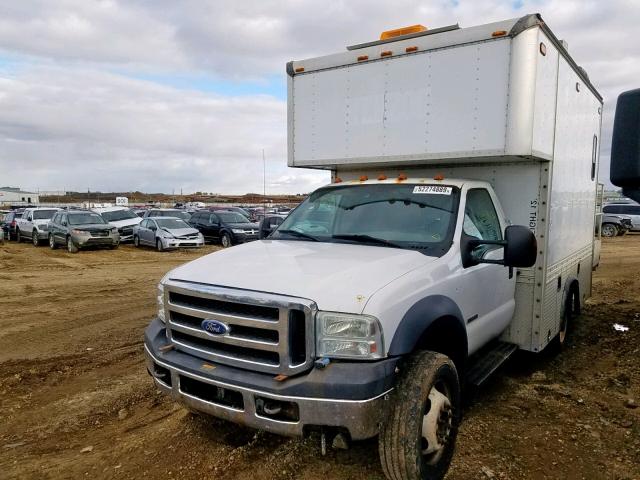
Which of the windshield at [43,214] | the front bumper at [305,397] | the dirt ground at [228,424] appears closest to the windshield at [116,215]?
the windshield at [43,214]

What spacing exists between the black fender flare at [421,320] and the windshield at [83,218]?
19.3 metres

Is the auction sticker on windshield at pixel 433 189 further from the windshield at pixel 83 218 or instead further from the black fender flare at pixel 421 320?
the windshield at pixel 83 218

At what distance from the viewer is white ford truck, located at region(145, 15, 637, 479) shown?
273 centimetres

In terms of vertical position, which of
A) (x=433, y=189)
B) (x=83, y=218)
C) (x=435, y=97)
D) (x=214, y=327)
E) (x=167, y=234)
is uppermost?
(x=435, y=97)

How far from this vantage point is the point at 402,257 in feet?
11.1

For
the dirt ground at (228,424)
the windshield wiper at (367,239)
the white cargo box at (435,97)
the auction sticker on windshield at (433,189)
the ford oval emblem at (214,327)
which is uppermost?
the white cargo box at (435,97)

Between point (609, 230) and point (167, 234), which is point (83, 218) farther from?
point (609, 230)

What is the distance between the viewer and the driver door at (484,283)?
382 centimetres

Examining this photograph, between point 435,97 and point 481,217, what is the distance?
119 centimetres

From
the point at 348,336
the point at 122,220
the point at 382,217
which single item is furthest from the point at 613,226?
the point at 348,336

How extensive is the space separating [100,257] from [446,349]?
16081mm

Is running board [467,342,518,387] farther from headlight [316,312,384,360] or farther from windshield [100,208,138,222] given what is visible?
windshield [100,208,138,222]

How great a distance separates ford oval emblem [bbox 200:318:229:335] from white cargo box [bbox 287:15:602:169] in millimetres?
2512

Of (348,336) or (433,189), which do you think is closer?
(348,336)
